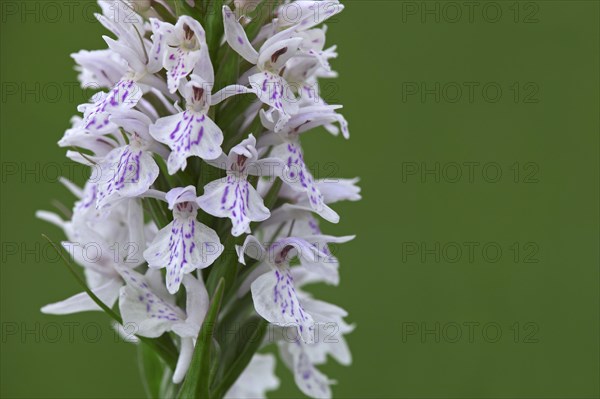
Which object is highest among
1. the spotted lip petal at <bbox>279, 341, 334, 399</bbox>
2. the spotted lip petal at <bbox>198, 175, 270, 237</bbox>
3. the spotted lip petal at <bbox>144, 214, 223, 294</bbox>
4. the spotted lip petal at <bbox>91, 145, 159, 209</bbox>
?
the spotted lip petal at <bbox>91, 145, 159, 209</bbox>

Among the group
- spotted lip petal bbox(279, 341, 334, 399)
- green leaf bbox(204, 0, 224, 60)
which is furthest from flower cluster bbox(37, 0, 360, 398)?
spotted lip petal bbox(279, 341, 334, 399)

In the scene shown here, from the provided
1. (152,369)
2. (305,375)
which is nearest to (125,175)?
(152,369)

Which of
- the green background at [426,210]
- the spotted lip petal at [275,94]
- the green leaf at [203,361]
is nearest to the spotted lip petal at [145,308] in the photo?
the green leaf at [203,361]

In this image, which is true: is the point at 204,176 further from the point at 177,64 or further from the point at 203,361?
the point at 203,361

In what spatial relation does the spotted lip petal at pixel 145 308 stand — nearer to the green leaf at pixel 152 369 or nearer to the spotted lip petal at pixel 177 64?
the green leaf at pixel 152 369

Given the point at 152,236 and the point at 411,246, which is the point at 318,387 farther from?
the point at 411,246

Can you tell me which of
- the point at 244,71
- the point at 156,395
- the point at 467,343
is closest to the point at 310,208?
the point at 244,71

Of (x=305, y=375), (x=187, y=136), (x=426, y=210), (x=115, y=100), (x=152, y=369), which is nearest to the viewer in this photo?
(x=187, y=136)

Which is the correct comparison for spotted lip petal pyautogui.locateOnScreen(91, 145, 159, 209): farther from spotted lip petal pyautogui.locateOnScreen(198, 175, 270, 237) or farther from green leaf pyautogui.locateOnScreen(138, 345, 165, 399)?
green leaf pyautogui.locateOnScreen(138, 345, 165, 399)
